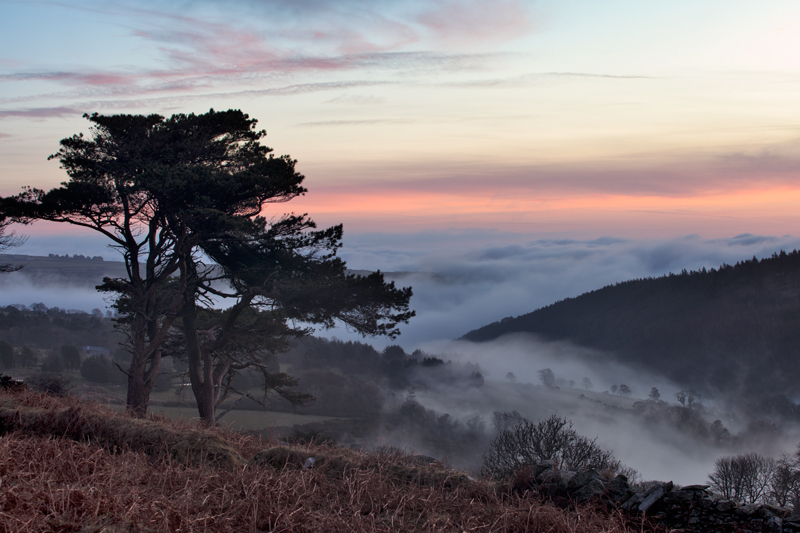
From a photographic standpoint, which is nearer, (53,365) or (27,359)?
(53,365)

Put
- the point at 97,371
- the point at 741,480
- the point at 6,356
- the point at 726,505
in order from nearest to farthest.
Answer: the point at 726,505 → the point at 741,480 → the point at 97,371 → the point at 6,356

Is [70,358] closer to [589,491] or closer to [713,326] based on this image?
[589,491]

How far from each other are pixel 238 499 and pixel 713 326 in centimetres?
16230

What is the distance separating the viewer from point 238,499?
520 cm

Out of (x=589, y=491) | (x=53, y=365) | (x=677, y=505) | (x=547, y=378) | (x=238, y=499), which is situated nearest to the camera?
(x=238, y=499)

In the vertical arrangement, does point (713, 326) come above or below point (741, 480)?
above

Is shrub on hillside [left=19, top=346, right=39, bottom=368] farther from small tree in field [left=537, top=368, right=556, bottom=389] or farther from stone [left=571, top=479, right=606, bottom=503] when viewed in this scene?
small tree in field [left=537, top=368, right=556, bottom=389]

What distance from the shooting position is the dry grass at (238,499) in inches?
172

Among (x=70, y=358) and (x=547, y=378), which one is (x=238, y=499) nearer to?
(x=70, y=358)

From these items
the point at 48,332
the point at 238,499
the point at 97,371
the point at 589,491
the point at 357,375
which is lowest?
the point at 357,375

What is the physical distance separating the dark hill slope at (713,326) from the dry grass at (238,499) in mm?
144253

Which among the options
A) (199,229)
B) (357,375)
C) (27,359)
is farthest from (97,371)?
(199,229)

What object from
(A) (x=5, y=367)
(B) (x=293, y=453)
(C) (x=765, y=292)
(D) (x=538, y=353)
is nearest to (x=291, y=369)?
(A) (x=5, y=367)

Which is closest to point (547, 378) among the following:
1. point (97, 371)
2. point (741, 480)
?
point (741, 480)
